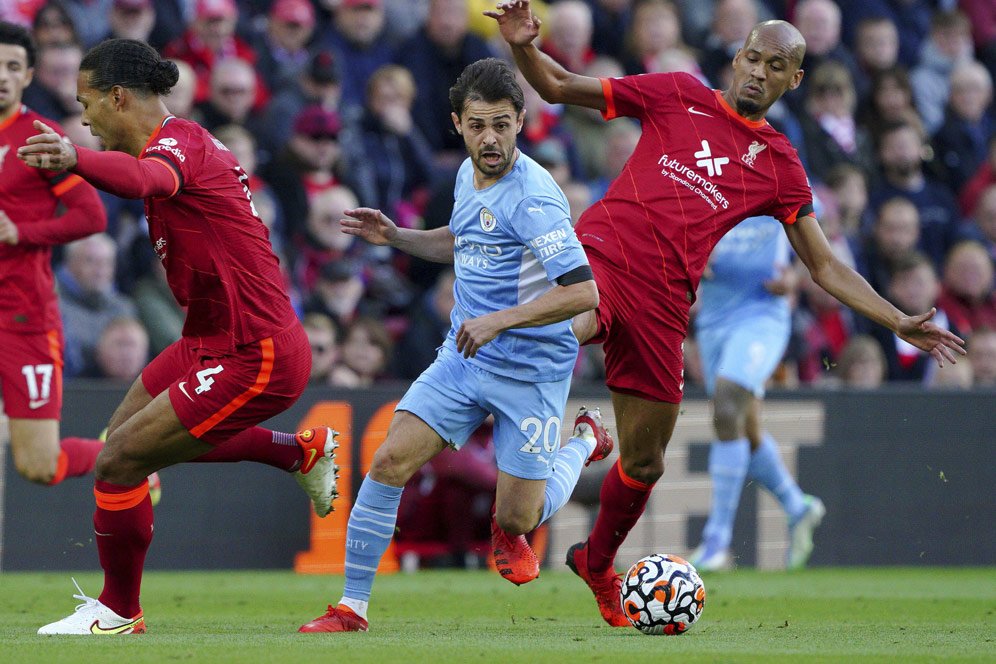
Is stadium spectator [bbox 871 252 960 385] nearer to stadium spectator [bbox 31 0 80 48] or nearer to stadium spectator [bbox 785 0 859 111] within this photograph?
stadium spectator [bbox 785 0 859 111]

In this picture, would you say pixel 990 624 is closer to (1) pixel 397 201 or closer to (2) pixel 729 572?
(2) pixel 729 572

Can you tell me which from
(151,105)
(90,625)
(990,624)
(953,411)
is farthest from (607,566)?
(953,411)

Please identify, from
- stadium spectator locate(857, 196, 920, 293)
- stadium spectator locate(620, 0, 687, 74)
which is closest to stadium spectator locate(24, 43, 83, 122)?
stadium spectator locate(620, 0, 687, 74)

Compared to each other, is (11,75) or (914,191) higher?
(914,191)

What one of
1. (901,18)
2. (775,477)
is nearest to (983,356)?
(775,477)

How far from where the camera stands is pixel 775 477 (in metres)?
11.5

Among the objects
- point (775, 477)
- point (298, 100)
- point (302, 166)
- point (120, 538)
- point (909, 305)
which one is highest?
point (298, 100)

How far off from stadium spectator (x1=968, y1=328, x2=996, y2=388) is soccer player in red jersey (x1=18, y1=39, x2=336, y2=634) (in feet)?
27.9

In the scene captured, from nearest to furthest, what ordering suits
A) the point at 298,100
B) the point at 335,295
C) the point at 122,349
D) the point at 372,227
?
the point at 372,227 → the point at 122,349 → the point at 335,295 → the point at 298,100

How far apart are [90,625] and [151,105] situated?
2.22m

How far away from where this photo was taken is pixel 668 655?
19.7 feet

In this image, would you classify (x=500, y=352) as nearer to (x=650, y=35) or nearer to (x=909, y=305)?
(x=909, y=305)

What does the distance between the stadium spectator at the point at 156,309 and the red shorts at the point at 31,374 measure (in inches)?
92.1

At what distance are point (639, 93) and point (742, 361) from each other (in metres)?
3.78
